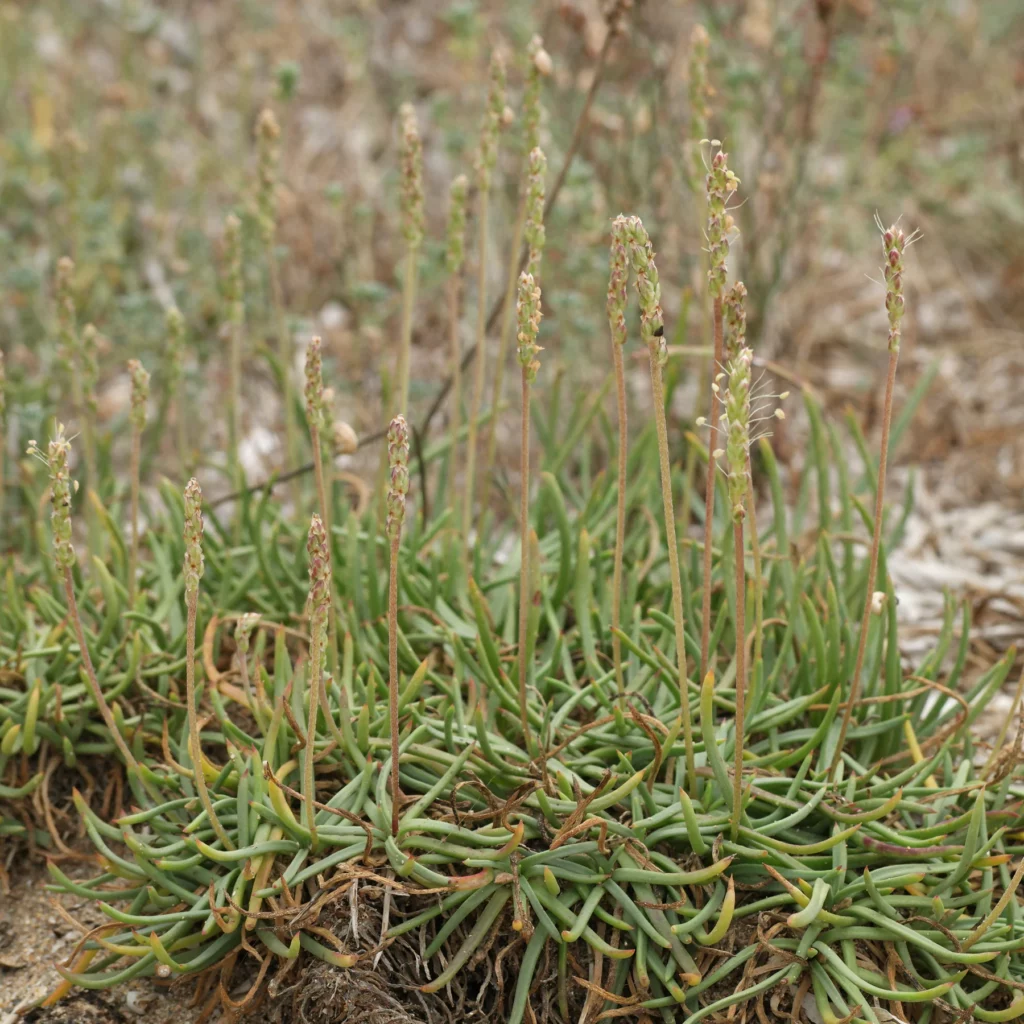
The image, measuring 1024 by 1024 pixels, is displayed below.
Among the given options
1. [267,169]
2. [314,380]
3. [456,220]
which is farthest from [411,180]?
[314,380]

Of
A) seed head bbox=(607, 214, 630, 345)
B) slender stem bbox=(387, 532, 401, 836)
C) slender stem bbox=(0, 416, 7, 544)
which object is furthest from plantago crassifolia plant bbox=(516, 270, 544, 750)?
slender stem bbox=(0, 416, 7, 544)

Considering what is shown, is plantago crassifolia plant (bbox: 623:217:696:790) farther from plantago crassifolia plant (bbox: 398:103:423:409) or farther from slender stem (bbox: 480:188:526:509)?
slender stem (bbox: 480:188:526:509)

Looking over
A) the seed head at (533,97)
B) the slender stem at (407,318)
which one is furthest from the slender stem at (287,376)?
the seed head at (533,97)

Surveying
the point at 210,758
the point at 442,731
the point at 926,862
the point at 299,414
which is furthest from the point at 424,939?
the point at 299,414

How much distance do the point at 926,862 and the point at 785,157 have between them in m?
2.88

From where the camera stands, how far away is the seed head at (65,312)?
2.39m

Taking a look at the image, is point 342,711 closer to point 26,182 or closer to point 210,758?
point 210,758

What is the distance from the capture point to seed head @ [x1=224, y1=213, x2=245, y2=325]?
245cm

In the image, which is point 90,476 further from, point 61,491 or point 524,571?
point 524,571

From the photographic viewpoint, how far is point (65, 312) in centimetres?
246

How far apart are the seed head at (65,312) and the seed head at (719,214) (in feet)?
4.52

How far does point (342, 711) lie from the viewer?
6.46ft

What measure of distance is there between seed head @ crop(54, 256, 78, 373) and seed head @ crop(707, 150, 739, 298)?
138cm

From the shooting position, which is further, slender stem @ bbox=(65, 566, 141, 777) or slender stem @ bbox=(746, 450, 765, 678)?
slender stem @ bbox=(746, 450, 765, 678)
